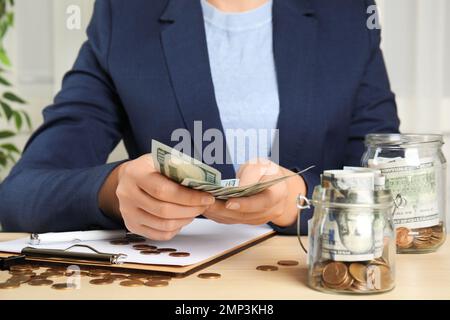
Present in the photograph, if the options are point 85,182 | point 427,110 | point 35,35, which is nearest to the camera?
point 85,182

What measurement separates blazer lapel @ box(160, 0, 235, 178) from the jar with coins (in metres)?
0.58

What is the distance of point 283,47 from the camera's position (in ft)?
4.07

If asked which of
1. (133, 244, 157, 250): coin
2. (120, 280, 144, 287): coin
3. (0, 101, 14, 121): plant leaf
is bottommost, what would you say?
(120, 280, 144, 287): coin

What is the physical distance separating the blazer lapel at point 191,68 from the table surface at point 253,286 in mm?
466

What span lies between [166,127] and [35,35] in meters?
0.72

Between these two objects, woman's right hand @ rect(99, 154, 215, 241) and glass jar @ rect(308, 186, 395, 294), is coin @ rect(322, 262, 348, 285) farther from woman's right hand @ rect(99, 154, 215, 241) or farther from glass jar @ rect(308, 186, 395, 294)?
woman's right hand @ rect(99, 154, 215, 241)

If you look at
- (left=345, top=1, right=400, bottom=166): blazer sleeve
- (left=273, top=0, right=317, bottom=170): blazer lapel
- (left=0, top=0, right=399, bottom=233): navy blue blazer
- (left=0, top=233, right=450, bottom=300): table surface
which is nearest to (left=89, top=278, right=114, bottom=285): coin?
(left=0, top=233, right=450, bottom=300): table surface

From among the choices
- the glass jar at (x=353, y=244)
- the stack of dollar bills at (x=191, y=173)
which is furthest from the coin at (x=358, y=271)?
the stack of dollar bills at (x=191, y=173)

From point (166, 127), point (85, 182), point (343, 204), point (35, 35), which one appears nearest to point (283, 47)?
point (166, 127)

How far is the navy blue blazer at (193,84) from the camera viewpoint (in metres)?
1.21

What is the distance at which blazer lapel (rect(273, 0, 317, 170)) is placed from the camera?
47.7 inches

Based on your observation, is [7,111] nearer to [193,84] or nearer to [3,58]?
[3,58]

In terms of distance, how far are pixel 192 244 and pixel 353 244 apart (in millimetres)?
279
